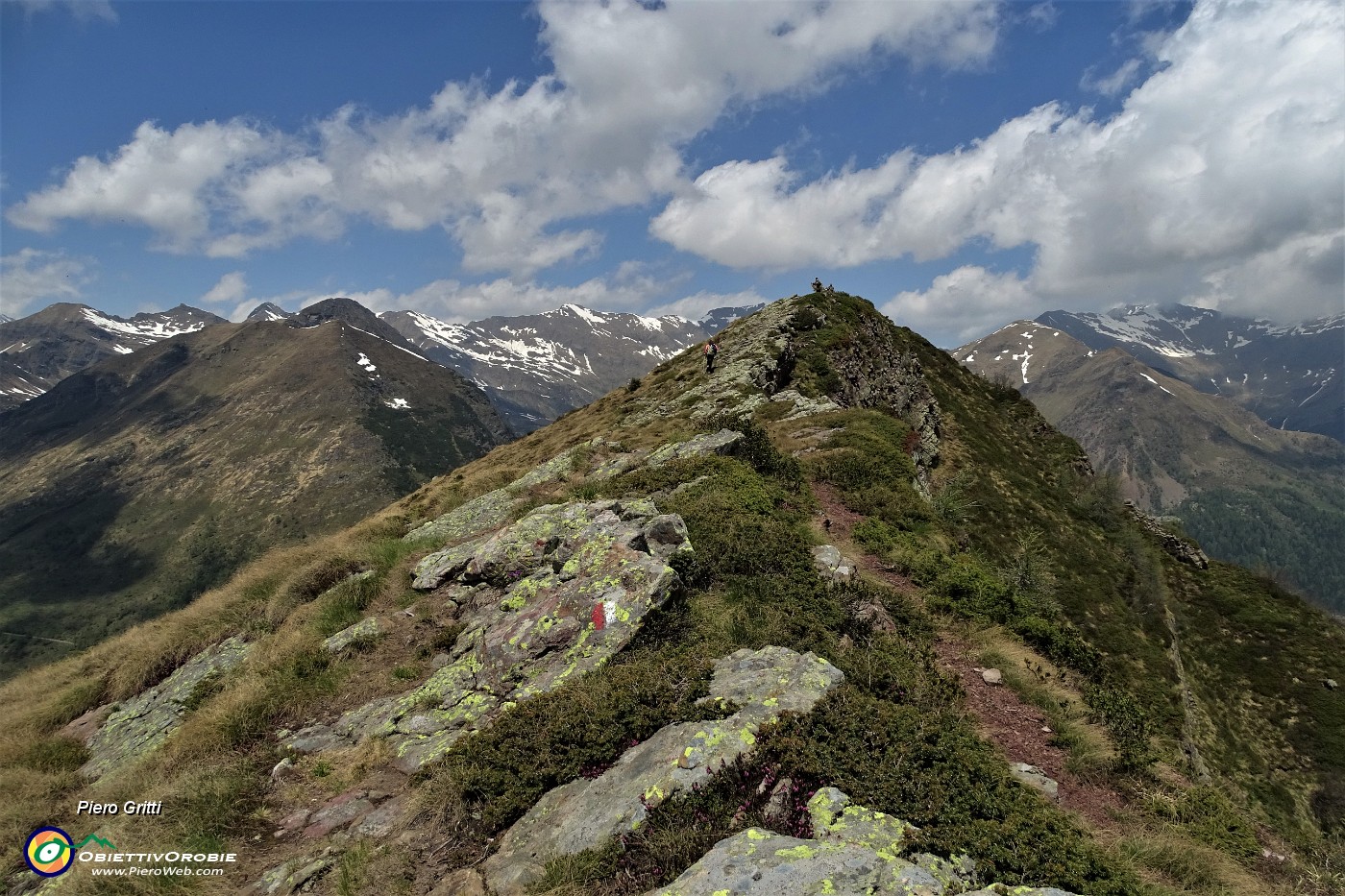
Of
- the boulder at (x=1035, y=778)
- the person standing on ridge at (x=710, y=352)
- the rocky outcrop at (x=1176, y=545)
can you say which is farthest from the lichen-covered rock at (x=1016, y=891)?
the rocky outcrop at (x=1176, y=545)

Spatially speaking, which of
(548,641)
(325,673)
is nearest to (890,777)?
(548,641)

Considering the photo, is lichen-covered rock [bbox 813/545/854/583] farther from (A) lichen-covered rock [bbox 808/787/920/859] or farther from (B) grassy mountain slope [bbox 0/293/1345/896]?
(A) lichen-covered rock [bbox 808/787/920/859]

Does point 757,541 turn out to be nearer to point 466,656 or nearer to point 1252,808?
point 466,656

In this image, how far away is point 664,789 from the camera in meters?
7.41

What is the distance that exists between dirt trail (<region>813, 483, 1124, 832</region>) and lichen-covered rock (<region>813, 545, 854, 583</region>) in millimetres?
1785

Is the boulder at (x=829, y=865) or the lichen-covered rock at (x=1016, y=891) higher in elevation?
the boulder at (x=829, y=865)

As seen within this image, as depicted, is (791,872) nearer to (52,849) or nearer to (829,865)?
(829,865)

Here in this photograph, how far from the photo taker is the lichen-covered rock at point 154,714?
1255 centimetres

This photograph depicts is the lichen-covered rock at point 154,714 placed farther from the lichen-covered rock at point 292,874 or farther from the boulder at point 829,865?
the boulder at point 829,865

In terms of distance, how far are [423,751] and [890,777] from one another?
766 centimetres

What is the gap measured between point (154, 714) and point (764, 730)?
1507 centimetres

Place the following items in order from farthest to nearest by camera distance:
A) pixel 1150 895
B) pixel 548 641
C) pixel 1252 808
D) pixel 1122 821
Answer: pixel 1252 808
pixel 548 641
pixel 1122 821
pixel 1150 895

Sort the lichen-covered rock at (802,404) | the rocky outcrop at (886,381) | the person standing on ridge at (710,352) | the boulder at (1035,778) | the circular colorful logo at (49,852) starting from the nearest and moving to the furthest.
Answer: the boulder at (1035,778)
the circular colorful logo at (49,852)
the lichen-covered rock at (802,404)
the rocky outcrop at (886,381)
the person standing on ridge at (710,352)

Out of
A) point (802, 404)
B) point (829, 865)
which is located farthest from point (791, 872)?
point (802, 404)
